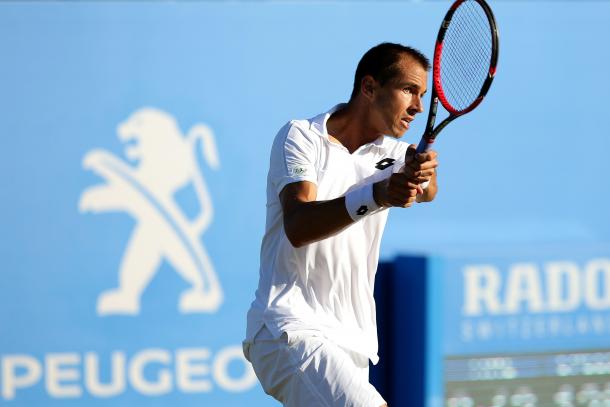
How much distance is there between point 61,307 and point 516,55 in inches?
85.6

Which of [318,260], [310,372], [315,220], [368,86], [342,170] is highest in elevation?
Result: [368,86]

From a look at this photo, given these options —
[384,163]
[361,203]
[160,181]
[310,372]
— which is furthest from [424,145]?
[160,181]

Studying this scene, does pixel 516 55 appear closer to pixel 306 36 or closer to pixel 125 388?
pixel 306 36

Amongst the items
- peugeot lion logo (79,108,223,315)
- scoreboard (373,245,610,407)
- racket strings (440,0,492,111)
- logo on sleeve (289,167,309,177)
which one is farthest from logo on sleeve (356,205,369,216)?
peugeot lion logo (79,108,223,315)

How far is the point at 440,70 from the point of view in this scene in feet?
9.87

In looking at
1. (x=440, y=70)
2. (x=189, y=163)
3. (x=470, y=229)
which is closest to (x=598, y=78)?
(x=470, y=229)

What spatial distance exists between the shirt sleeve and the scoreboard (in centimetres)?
119

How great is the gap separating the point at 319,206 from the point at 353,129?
393 mm

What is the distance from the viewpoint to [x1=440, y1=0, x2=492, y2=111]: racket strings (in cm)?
305

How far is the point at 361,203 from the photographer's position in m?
2.56

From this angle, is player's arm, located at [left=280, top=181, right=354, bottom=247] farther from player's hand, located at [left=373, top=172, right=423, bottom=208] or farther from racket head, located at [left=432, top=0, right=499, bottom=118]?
racket head, located at [left=432, top=0, right=499, bottom=118]

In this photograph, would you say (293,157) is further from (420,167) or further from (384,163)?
(420,167)

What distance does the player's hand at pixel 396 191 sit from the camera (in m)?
2.47

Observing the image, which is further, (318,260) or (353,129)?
(353,129)
